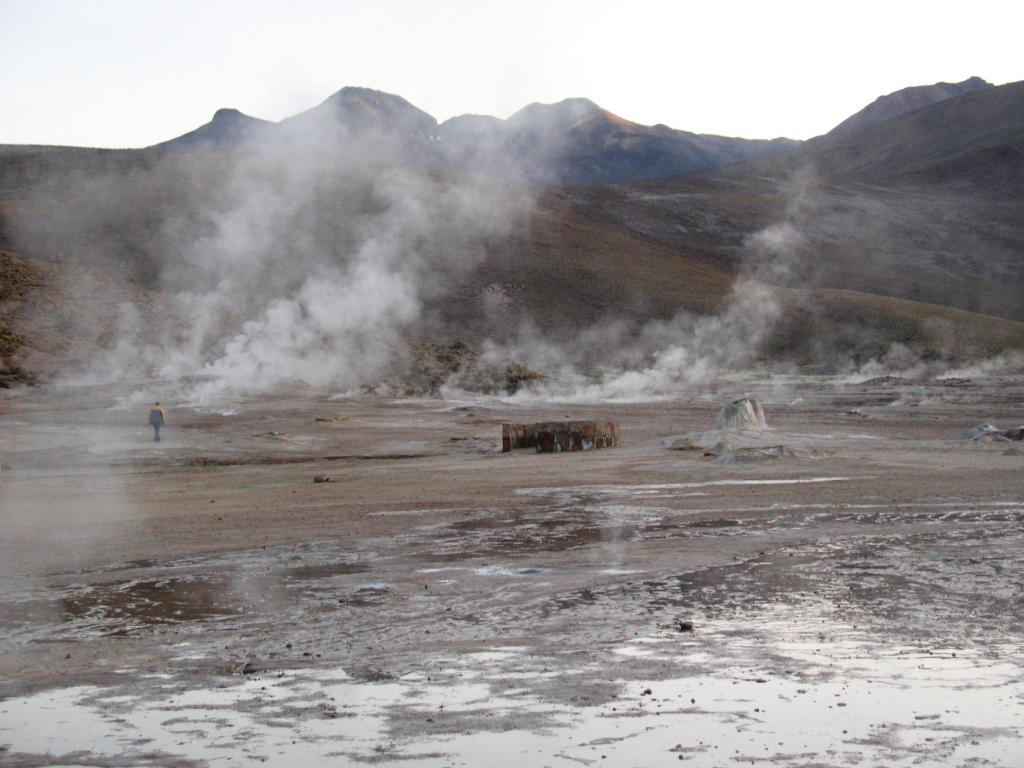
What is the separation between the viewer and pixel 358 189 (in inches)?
3349

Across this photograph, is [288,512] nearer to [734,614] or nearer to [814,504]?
[814,504]

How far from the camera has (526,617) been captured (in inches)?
341

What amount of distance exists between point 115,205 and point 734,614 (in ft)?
251

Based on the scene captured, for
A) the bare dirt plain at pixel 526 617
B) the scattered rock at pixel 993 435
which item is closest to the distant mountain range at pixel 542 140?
the scattered rock at pixel 993 435

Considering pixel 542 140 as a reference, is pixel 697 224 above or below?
below

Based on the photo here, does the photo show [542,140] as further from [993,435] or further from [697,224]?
[993,435]

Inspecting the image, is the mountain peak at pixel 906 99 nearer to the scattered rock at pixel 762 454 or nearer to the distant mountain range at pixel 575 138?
the distant mountain range at pixel 575 138

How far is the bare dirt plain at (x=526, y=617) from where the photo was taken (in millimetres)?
5797

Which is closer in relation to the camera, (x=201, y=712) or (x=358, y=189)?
(x=201, y=712)

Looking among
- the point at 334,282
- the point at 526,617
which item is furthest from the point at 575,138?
the point at 526,617

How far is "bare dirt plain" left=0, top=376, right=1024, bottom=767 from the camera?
19.0 feet

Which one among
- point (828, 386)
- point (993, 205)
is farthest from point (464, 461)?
point (993, 205)

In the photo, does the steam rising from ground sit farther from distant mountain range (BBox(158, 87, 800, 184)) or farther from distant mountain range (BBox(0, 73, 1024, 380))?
distant mountain range (BBox(158, 87, 800, 184))

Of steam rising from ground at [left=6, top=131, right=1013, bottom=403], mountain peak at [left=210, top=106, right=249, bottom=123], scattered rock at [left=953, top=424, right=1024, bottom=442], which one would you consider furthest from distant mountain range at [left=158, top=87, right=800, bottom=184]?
scattered rock at [left=953, top=424, right=1024, bottom=442]
